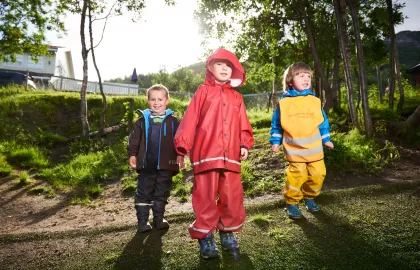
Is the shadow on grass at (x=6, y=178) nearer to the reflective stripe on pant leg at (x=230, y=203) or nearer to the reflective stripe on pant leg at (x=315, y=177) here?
the reflective stripe on pant leg at (x=230, y=203)

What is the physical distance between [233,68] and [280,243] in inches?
69.9

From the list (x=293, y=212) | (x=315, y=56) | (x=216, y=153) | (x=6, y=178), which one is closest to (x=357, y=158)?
(x=293, y=212)

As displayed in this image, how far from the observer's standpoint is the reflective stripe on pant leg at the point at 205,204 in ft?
8.21

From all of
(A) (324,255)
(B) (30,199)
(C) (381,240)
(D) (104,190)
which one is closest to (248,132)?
(A) (324,255)

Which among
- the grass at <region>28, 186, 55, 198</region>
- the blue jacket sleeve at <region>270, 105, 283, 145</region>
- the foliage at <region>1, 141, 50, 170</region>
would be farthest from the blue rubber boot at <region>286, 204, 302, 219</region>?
the foliage at <region>1, 141, 50, 170</region>

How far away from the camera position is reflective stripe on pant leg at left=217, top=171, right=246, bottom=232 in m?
2.59

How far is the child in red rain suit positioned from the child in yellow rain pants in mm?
654

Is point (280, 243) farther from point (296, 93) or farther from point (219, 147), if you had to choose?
point (296, 93)

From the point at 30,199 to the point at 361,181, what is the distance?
19.5ft

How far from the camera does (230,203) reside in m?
2.59

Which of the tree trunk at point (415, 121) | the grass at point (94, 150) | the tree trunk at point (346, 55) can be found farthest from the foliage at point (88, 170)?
the tree trunk at point (415, 121)

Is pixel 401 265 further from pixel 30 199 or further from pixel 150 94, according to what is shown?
pixel 30 199

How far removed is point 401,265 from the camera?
1.92 meters

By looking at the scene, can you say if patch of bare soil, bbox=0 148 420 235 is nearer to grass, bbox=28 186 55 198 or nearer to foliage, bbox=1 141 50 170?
grass, bbox=28 186 55 198
